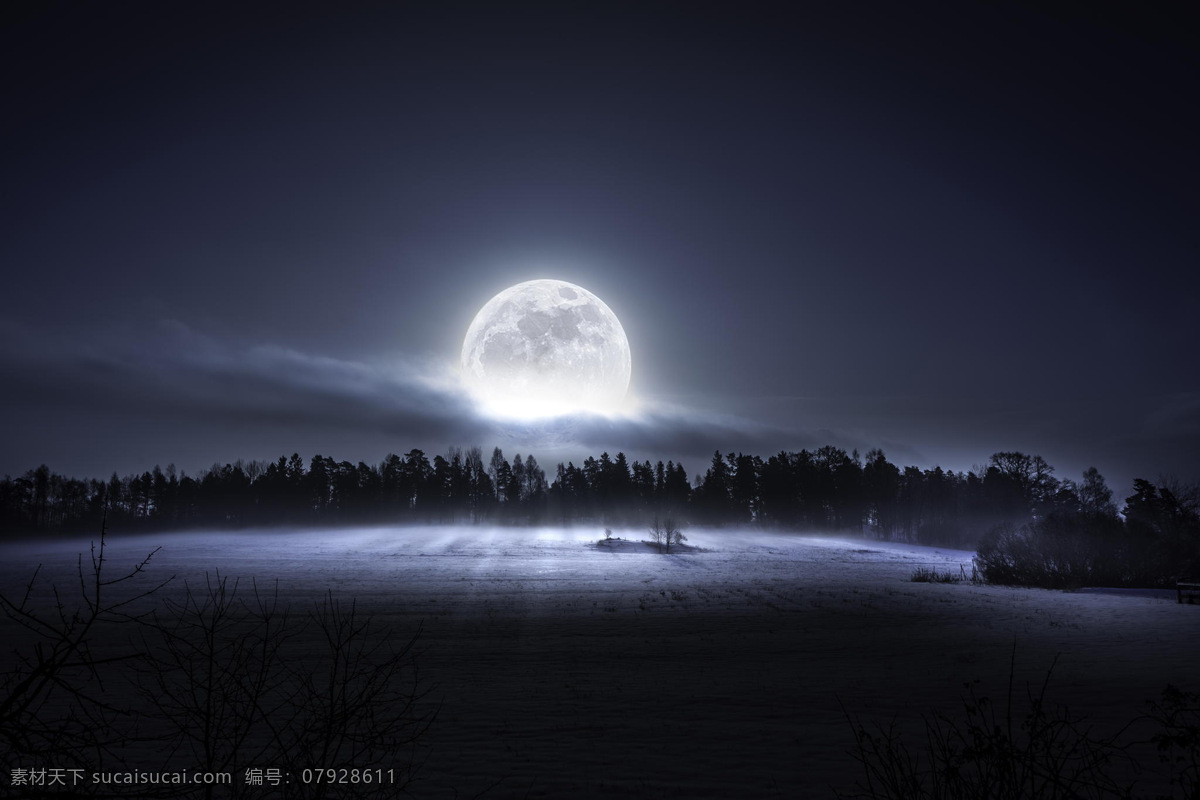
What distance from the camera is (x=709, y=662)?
22.3m

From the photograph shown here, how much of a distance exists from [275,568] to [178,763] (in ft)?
168

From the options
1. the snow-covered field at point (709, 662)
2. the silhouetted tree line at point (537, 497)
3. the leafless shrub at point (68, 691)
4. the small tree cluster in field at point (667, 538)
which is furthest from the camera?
the silhouetted tree line at point (537, 497)

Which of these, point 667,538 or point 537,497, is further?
point 537,497

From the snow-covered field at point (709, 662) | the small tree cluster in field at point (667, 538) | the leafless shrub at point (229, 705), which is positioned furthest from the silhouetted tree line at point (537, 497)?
the leafless shrub at point (229, 705)

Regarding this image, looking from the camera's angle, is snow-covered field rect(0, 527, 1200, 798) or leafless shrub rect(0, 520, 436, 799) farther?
snow-covered field rect(0, 527, 1200, 798)

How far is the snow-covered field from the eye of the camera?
13086 millimetres

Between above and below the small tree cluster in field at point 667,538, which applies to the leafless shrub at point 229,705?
above

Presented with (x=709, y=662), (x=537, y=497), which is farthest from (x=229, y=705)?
(x=537, y=497)

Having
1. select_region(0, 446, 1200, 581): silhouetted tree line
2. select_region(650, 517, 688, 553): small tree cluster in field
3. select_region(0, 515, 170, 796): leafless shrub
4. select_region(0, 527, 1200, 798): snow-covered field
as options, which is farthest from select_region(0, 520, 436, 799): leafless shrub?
select_region(0, 446, 1200, 581): silhouetted tree line

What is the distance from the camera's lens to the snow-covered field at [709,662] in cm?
1309

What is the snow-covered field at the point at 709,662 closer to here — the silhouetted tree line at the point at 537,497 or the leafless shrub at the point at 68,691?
the leafless shrub at the point at 68,691

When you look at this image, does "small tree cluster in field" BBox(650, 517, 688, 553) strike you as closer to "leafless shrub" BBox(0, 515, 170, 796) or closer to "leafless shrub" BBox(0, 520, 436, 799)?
"leafless shrub" BBox(0, 520, 436, 799)

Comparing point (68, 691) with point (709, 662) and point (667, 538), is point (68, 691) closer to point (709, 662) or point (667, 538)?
point (709, 662)

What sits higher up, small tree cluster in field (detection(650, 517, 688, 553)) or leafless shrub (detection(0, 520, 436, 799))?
leafless shrub (detection(0, 520, 436, 799))
